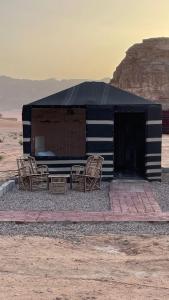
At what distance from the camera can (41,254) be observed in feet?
22.6

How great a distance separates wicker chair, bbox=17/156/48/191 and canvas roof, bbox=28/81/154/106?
160cm

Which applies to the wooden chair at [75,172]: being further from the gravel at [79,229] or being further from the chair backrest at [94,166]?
the gravel at [79,229]

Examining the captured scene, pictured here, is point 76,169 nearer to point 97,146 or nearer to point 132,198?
point 97,146

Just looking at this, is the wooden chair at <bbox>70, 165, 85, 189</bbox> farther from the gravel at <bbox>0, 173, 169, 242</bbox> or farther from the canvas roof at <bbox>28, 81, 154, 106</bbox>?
the canvas roof at <bbox>28, 81, 154, 106</bbox>

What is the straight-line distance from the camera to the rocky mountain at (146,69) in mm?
79938

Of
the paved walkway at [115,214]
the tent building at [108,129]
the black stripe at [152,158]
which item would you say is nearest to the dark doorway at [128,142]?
the tent building at [108,129]

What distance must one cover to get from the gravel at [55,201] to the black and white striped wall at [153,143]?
1589 mm

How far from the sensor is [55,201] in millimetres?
10367

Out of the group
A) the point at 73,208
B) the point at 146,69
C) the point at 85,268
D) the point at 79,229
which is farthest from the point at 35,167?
the point at 146,69

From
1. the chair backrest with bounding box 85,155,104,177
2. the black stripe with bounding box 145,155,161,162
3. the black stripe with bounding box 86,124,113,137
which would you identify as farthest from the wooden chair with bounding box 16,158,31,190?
the black stripe with bounding box 145,155,161,162

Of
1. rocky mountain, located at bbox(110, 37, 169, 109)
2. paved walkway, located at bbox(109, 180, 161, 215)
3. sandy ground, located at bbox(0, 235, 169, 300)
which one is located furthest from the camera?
rocky mountain, located at bbox(110, 37, 169, 109)

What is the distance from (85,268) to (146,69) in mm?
77185

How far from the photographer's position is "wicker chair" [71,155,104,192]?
11555mm

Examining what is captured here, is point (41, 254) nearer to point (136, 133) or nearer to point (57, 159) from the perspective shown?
point (57, 159)
